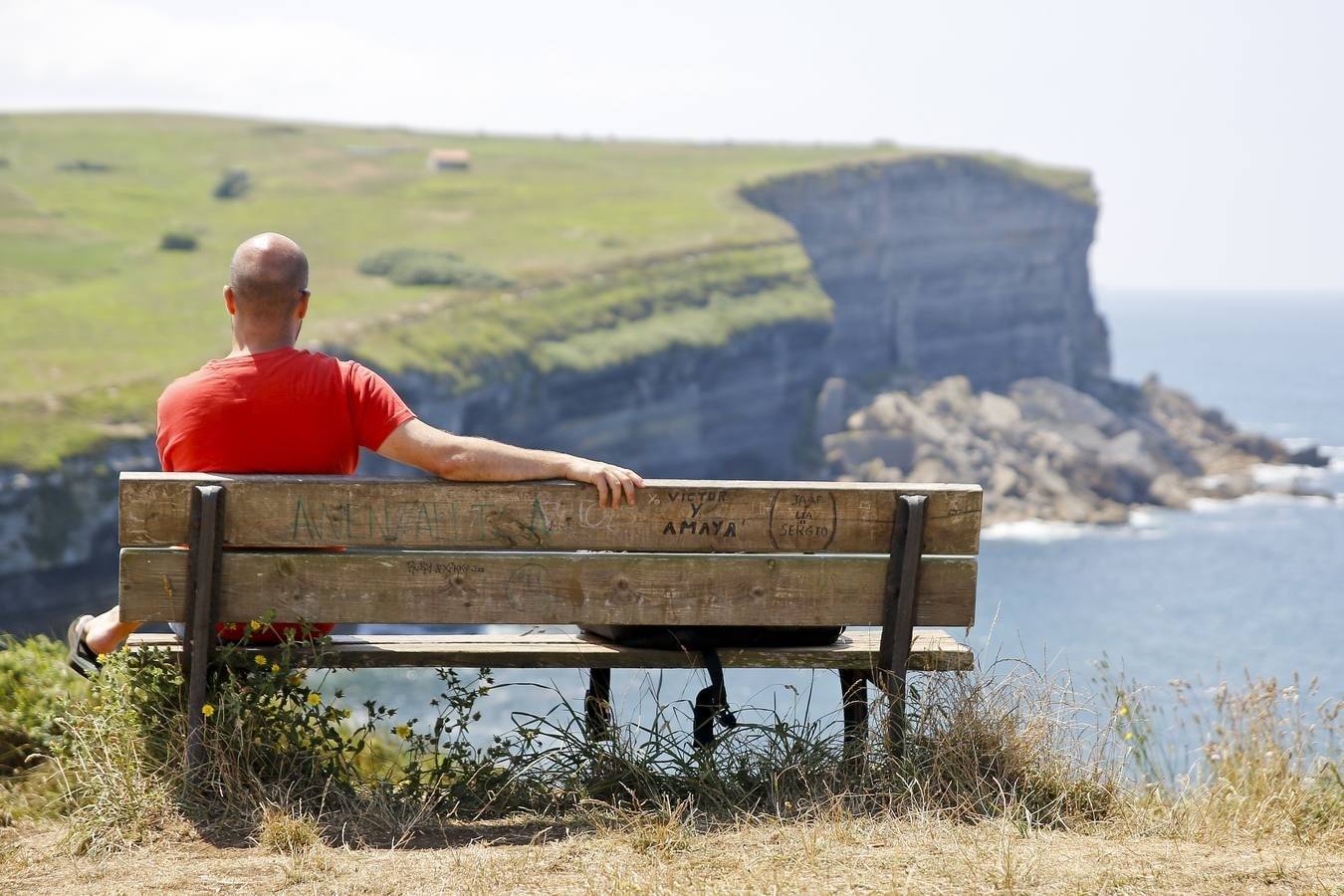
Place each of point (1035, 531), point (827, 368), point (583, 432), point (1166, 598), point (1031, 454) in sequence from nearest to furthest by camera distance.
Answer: point (1166, 598) → point (583, 432) → point (1035, 531) → point (1031, 454) → point (827, 368)

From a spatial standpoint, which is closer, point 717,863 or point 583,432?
point 717,863

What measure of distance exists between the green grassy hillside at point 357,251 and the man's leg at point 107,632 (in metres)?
39.0

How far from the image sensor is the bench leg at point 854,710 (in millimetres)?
5039

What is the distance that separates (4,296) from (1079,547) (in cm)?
5143

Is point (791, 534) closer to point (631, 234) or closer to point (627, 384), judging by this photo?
point (627, 384)

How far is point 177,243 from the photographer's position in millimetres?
70875

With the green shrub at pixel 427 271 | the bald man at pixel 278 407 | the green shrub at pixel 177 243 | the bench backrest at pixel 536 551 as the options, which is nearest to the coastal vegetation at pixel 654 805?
the bench backrest at pixel 536 551

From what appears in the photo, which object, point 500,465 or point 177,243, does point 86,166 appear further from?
point 500,465

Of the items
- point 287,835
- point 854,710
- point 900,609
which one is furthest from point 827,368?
point 287,835

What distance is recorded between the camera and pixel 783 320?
77.6 m

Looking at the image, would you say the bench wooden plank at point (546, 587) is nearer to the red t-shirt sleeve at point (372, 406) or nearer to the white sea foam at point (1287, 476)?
the red t-shirt sleeve at point (372, 406)

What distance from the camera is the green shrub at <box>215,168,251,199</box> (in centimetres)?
8712

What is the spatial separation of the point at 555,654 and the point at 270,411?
1.32 meters

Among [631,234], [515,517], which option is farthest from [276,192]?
[515,517]
